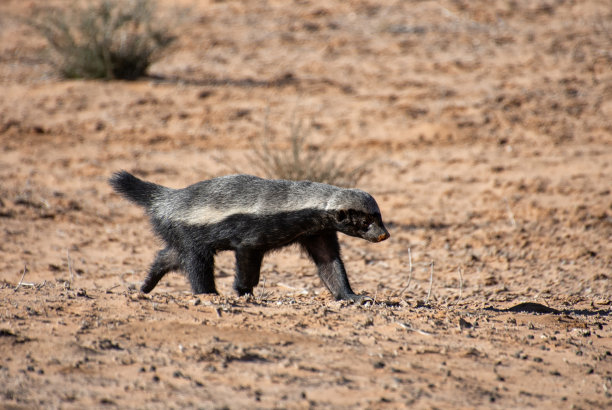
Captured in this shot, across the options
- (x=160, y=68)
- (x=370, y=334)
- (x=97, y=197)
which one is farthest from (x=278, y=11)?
(x=370, y=334)

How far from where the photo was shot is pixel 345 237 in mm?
8070

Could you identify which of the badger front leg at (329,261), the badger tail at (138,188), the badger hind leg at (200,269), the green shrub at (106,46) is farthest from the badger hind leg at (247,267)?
the green shrub at (106,46)

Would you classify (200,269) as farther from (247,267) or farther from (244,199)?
(244,199)

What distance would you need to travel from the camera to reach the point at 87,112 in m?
11.2

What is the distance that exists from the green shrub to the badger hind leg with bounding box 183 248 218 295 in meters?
7.47

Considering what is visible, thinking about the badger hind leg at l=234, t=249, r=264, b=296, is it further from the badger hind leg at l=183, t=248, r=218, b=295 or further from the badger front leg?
the badger front leg

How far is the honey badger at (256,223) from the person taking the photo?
5.09m

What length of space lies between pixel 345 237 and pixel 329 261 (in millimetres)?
2682

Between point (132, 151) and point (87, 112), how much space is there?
1.45 m

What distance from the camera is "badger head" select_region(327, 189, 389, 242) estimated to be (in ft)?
16.6

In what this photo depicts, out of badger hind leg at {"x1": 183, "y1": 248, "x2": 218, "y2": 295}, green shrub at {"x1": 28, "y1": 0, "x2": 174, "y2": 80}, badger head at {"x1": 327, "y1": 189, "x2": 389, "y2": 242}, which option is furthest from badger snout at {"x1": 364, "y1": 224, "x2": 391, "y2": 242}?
green shrub at {"x1": 28, "y1": 0, "x2": 174, "y2": 80}

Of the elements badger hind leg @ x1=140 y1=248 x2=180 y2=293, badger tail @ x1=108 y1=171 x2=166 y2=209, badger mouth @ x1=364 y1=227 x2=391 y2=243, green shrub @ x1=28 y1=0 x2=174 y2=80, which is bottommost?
badger hind leg @ x1=140 y1=248 x2=180 y2=293

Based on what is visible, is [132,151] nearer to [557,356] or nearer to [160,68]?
[160,68]

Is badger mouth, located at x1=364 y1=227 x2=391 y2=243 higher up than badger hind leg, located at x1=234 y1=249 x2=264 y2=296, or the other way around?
badger mouth, located at x1=364 y1=227 x2=391 y2=243
